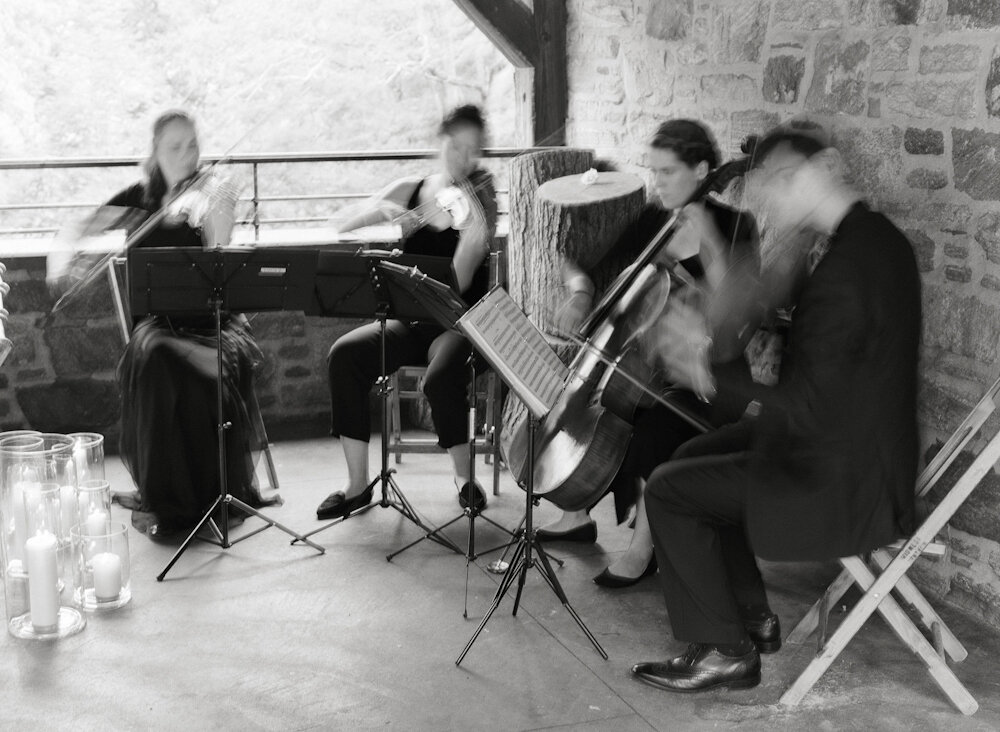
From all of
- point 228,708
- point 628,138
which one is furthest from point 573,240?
point 228,708

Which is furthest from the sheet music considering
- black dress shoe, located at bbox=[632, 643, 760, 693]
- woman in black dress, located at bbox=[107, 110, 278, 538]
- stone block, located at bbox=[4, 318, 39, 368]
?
stone block, located at bbox=[4, 318, 39, 368]

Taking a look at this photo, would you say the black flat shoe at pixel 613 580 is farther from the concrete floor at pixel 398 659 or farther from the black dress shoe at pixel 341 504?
the black dress shoe at pixel 341 504

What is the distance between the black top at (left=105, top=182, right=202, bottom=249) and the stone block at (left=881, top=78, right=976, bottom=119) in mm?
2301

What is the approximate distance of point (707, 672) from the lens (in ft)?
9.09

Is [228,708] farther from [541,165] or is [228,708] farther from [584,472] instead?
[541,165]

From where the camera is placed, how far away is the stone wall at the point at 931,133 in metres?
3.03

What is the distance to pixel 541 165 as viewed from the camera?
4.48 metres

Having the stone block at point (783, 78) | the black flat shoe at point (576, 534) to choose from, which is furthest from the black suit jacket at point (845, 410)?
→ the stone block at point (783, 78)

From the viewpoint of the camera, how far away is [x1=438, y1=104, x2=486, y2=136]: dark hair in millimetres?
3846

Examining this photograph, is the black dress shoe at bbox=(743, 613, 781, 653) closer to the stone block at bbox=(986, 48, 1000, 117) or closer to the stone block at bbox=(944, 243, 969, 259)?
the stone block at bbox=(944, 243, 969, 259)

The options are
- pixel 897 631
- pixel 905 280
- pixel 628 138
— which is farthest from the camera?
pixel 628 138

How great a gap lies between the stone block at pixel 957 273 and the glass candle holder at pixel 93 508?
7.95 feet

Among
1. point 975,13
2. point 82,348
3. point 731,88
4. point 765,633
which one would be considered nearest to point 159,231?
point 82,348

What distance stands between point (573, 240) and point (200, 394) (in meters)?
1.44
